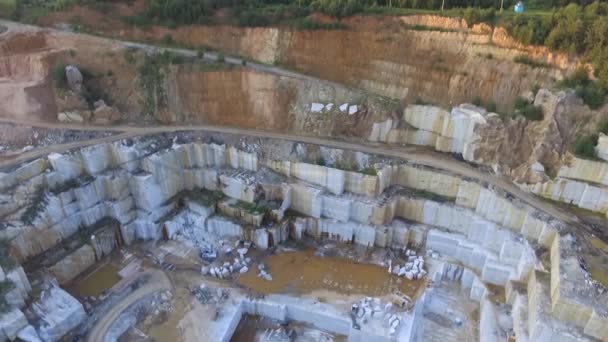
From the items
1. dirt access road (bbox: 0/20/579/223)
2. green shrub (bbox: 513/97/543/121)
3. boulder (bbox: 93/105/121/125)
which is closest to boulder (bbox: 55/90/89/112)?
boulder (bbox: 93/105/121/125)

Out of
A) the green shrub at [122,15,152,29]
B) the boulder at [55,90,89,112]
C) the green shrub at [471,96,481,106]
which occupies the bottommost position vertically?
the boulder at [55,90,89,112]

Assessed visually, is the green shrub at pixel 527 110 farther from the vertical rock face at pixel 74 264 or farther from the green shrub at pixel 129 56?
the vertical rock face at pixel 74 264

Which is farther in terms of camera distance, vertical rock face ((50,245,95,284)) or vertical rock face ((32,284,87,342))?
vertical rock face ((50,245,95,284))

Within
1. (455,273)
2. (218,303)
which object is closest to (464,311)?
(455,273)

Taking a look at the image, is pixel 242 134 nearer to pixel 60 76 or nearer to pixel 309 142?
pixel 309 142

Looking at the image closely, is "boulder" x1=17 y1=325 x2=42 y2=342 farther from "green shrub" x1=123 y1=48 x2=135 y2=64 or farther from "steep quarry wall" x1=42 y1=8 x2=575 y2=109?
"steep quarry wall" x1=42 y1=8 x2=575 y2=109

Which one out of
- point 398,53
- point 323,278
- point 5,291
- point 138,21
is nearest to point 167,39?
point 138,21

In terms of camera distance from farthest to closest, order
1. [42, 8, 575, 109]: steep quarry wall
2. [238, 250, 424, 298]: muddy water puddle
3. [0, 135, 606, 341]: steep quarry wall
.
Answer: [42, 8, 575, 109]: steep quarry wall < [238, 250, 424, 298]: muddy water puddle < [0, 135, 606, 341]: steep quarry wall

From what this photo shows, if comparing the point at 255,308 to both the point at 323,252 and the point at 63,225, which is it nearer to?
the point at 323,252
